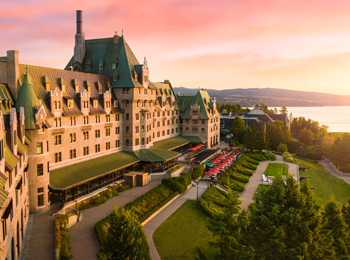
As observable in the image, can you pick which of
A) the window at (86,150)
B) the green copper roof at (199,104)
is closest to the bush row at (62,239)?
the window at (86,150)

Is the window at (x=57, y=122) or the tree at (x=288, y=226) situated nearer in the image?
the tree at (x=288, y=226)

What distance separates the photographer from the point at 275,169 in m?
78.7

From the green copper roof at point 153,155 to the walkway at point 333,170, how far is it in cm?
4924

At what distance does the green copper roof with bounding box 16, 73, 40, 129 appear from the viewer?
123 ft

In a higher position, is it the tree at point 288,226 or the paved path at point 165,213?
the tree at point 288,226

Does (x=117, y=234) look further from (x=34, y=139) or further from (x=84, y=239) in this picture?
(x=34, y=139)

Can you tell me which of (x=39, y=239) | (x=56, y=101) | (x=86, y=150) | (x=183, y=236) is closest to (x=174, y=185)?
(x=183, y=236)

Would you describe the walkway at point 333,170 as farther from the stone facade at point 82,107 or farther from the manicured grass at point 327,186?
the stone facade at point 82,107

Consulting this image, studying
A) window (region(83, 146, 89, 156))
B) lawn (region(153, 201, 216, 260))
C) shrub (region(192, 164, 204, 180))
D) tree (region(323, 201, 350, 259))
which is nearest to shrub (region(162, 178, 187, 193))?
lawn (region(153, 201, 216, 260))

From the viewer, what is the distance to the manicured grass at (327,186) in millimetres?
60812

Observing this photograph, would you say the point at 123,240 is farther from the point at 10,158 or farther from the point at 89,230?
the point at 89,230

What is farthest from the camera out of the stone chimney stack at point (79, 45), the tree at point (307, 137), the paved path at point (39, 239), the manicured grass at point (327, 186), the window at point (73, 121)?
the tree at point (307, 137)

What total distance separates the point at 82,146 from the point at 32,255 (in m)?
24.3

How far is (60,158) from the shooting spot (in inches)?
1825
